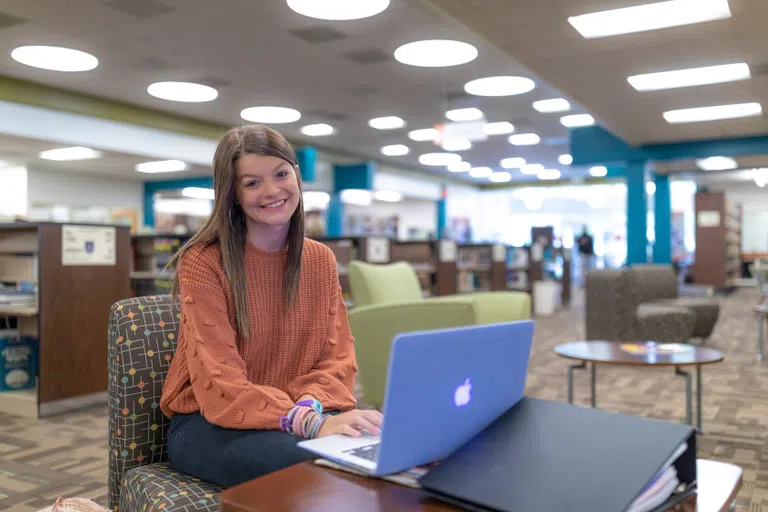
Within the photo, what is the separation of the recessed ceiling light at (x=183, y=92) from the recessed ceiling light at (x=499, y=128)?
444 cm

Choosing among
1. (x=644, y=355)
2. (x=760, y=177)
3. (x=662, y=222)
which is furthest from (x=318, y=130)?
(x=760, y=177)

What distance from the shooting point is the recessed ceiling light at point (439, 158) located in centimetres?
1427

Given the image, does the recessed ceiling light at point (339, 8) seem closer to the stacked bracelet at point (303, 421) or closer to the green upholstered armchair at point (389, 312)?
the green upholstered armchair at point (389, 312)

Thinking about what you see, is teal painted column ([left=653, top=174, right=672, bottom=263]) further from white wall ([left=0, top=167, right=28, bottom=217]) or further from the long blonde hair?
white wall ([left=0, top=167, right=28, bottom=217])

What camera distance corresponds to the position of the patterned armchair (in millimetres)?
1512

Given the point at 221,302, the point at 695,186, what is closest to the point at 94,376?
the point at 221,302

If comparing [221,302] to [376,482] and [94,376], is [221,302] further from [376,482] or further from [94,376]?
[94,376]

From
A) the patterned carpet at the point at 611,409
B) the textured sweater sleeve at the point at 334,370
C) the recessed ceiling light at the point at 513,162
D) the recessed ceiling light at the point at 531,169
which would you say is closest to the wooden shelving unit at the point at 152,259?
the patterned carpet at the point at 611,409

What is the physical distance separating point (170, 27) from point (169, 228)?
10090 millimetres

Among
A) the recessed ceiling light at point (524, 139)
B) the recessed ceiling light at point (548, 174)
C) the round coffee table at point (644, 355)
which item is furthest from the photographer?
the recessed ceiling light at point (548, 174)

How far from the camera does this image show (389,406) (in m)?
0.83

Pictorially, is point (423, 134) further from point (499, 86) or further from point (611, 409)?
point (611, 409)

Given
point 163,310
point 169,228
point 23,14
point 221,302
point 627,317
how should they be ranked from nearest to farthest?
1. point 221,302
2. point 163,310
3. point 23,14
4. point 627,317
5. point 169,228

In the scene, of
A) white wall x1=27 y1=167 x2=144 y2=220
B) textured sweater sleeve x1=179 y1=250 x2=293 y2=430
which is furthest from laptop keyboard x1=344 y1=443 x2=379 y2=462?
white wall x1=27 y1=167 x2=144 y2=220
